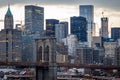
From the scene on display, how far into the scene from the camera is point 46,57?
240ft

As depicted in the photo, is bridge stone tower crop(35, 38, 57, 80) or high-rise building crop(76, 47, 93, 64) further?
high-rise building crop(76, 47, 93, 64)

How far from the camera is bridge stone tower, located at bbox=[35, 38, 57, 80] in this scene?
70.3m

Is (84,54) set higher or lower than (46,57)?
lower

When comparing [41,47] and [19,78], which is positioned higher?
[41,47]

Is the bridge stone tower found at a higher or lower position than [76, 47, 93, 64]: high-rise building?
higher

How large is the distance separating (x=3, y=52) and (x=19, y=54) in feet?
14.5

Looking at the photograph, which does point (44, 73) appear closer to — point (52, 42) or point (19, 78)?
point (52, 42)

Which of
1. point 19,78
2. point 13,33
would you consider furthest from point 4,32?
point 19,78

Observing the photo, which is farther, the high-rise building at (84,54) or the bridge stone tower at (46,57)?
the high-rise building at (84,54)

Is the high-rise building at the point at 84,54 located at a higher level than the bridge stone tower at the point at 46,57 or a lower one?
lower

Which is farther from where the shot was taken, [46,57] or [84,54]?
[84,54]

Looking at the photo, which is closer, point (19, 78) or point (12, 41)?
point (19, 78)

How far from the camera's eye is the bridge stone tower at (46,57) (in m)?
70.3

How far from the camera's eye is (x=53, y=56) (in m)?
73.5
